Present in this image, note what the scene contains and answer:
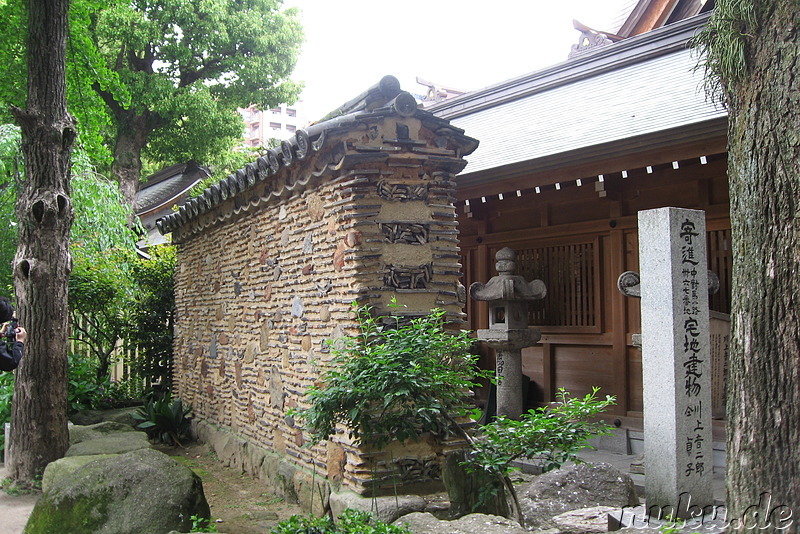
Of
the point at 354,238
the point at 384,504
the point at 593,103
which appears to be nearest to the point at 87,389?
the point at 354,238

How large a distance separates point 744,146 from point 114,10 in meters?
17.0

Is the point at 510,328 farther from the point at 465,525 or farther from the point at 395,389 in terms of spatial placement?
the point at 465,525

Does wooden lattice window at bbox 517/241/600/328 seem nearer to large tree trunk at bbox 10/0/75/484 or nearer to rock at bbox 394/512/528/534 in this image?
rock at bbox 394/512/528/534

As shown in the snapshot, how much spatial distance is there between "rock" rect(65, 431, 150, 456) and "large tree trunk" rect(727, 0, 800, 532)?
5717 mm

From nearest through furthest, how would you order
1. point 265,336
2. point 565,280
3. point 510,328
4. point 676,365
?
point 676,365 < point 265,336 < point 510,328 < point 565,280

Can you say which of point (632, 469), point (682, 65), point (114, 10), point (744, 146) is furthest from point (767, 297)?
point (114, 10)

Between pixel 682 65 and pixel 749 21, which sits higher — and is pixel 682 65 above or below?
above

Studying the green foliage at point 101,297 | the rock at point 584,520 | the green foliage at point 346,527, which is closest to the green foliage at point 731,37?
the rock at point 584,520

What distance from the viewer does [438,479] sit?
5.55m

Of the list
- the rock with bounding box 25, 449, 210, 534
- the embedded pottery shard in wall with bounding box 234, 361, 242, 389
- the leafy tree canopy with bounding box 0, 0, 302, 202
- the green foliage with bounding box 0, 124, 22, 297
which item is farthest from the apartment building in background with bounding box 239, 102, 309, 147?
the rock with bounding box 25, 449, 210, 534

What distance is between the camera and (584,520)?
4.92 m

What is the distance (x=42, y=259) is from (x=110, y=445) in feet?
6.81

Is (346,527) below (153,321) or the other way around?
below

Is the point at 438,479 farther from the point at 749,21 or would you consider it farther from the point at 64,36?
the point at 64,36
